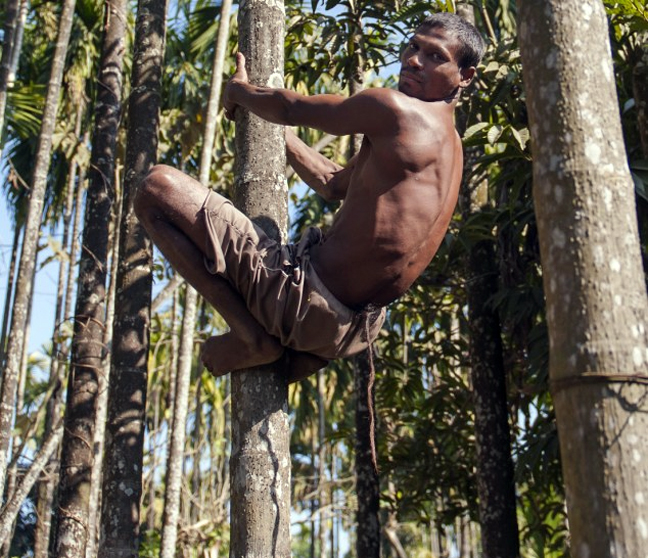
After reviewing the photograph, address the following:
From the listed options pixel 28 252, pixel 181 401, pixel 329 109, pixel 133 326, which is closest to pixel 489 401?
pixel 181 401

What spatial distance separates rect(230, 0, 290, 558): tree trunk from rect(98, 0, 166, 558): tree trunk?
2681 millimetres

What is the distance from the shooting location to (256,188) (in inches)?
141

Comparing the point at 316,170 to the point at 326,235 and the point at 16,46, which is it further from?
the point at 16,46

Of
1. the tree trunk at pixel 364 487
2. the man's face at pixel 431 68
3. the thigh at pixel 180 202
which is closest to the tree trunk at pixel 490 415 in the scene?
the tree trunk at pixel 364 487

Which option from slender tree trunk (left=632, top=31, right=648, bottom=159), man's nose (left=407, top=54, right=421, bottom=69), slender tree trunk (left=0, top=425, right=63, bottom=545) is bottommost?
slender tree trunk (left=0, top=425, right=63, bottom=545)

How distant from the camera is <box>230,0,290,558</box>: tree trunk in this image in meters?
3.20

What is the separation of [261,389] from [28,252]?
15.9ft

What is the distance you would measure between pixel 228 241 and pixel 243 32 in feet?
3.06

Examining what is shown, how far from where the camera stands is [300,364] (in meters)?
3.62

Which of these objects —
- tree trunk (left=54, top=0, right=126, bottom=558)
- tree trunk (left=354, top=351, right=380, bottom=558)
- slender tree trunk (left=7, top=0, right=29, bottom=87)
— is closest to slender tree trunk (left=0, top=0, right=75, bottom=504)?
slender tree trunk (left=7, top=0, right=29, bottom=87)

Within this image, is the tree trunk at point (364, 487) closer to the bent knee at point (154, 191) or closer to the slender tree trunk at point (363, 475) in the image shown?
the slender tree trunk at point (363, 475)

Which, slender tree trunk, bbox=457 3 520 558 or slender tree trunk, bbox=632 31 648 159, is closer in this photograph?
slender tree trunk, bbox=632 31 648 159

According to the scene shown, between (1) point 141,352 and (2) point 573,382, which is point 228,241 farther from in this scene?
(1) point 141,352

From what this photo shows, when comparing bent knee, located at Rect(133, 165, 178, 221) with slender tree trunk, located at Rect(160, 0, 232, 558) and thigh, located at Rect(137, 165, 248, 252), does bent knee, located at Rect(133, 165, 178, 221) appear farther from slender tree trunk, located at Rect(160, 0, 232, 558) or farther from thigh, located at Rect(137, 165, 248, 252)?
slender tree trunk, located at Rect(160, 0, 232, 558)
